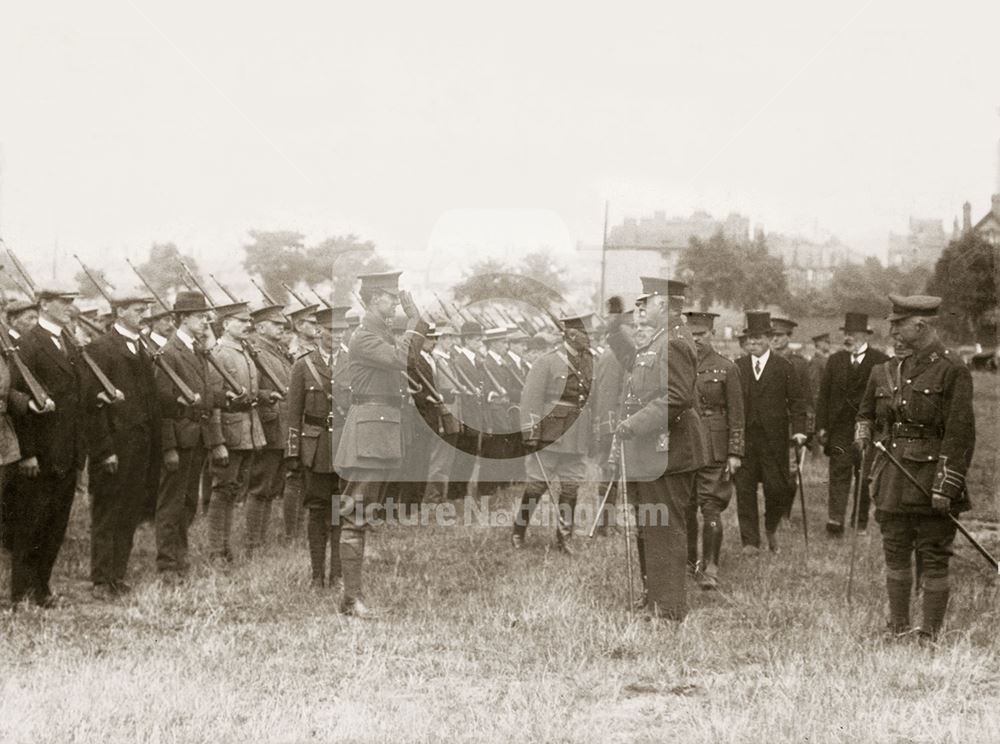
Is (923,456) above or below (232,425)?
above

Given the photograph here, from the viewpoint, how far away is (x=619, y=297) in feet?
27.3

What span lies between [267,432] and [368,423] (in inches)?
130

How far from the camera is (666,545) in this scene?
318 inches

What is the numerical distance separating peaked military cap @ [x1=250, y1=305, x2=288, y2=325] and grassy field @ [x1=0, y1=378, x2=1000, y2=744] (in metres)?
3.01

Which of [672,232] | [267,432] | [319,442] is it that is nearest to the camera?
[319,442]

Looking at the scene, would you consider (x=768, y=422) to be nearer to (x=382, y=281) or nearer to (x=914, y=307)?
(x=914, y=307)

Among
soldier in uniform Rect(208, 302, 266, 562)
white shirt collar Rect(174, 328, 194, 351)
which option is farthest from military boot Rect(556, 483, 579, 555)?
white shirt collar Rect(174, 328, 194, 351)

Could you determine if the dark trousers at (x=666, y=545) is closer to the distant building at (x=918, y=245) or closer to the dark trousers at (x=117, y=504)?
the dark trousers at (x=117, y=504)

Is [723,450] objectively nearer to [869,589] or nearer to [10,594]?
[869,589]

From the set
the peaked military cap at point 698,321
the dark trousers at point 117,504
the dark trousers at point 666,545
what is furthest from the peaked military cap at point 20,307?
the peaked military cap at point 698,321

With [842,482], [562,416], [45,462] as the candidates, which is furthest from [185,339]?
[842,482]

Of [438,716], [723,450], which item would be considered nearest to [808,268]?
[723,450]

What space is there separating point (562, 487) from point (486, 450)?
11.9 ft

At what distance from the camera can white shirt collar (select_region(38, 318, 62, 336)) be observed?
8.25 metres
